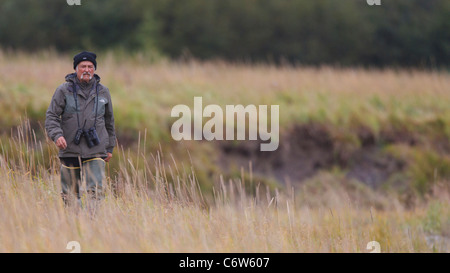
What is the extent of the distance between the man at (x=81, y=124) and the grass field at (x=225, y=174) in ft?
0.83

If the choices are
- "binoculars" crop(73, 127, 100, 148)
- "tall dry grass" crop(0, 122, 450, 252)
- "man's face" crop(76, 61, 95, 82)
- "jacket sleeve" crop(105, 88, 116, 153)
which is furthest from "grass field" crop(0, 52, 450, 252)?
"man's face" crop(76, 61, 95, 82)

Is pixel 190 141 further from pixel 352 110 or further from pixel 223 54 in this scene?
pixel 223 54

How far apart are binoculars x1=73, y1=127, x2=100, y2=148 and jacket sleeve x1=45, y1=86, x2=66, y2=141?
0.42 feet

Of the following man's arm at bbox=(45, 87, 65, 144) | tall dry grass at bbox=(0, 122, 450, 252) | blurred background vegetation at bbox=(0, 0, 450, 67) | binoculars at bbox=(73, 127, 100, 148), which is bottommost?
tall dry grass at bbox=(0, 122, 450, 252)

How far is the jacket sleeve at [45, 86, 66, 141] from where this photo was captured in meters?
4.86

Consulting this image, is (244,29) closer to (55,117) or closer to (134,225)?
(55,117)

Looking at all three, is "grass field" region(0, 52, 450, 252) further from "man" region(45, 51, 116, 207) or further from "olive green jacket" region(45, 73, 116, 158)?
"olive green jacket" region(45, 73, 116, 158)

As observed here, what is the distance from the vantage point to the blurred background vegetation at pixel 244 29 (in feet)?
82.5

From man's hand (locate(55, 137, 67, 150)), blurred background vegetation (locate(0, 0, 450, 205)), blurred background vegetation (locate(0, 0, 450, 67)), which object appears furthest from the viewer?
blurred background vegetation (locate(0, 0, 450, 67))

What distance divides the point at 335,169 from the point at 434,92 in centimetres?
441

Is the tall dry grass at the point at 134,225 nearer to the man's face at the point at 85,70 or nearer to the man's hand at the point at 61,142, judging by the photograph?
the man's hand at the point at 61,142

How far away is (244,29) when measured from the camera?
25906 millimetres
